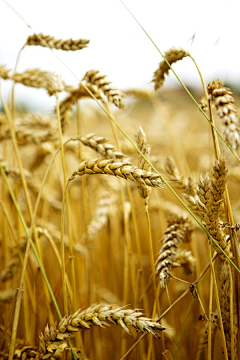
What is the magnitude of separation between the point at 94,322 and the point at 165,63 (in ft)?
2.85

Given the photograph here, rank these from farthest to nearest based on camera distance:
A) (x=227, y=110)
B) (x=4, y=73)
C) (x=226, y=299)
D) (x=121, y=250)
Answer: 1. (x=121, y=250)
2. (x=4, y=73)
3. (x=226, y=299)
4. (x=227, y=110)

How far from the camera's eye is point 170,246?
0.94m

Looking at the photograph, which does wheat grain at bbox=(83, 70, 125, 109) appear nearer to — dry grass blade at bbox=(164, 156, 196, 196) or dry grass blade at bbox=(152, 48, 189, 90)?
dry grass blade at bbox=(152, 48, 189, 90)

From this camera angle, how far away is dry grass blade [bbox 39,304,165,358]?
0.74 m

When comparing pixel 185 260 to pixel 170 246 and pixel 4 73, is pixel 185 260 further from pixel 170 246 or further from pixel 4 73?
pixel 4 73

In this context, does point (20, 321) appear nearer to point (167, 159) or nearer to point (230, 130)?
Answer: point (167, 159)

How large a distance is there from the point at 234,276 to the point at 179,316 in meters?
0.98

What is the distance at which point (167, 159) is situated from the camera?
1189 mm

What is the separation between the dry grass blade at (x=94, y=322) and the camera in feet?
2.42

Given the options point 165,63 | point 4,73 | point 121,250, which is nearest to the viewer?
point 165,63

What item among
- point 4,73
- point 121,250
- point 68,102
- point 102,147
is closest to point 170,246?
point 102,147

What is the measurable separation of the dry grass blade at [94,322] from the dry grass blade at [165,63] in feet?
2.53

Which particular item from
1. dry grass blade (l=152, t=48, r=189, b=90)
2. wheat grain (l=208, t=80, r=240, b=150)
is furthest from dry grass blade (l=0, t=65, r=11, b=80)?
wheat grain (l=208, t=80, r=240, b=150)

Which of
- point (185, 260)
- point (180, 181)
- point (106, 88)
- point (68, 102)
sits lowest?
point (185, 260)
